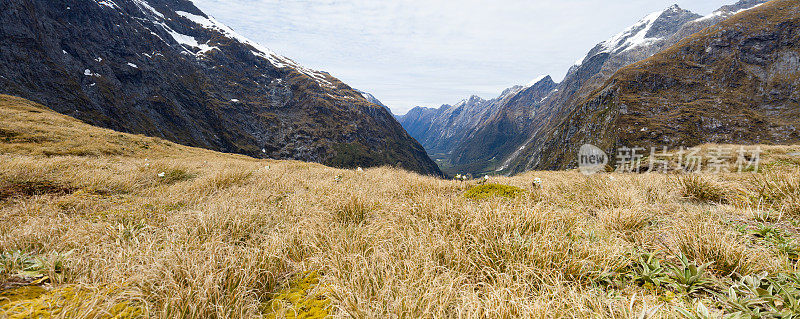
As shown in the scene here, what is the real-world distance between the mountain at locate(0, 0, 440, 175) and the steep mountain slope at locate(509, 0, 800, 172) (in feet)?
306

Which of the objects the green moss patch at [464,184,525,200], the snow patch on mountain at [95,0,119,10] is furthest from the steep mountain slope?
the snow patch on mountain at [95,0,119,10]

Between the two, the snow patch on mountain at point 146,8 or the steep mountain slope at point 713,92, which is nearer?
A: the steep mountain slope at point 713,92

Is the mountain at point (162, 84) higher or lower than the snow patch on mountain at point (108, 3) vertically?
lower

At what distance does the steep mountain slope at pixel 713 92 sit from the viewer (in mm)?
105250

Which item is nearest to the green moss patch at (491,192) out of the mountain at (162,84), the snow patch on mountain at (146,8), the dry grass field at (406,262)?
the dry grass field at (406,262)

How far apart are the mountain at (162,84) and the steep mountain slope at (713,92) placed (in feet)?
306

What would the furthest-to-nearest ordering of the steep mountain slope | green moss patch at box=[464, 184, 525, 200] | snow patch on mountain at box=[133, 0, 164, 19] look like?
snow patch on mountain at box=[133, 0, 164, 19] → the steep mountain slope → green moss patch at box=[464, 184, 525, 200]

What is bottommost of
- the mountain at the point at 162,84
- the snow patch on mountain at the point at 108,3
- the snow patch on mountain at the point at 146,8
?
the mountain at the point at 162,84

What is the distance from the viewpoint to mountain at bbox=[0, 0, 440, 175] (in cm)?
10006

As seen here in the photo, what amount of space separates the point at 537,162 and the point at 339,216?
209172 millimetres

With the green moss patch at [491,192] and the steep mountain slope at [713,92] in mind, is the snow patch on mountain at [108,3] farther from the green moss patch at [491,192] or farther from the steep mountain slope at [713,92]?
the steep mountain slope at [713,92]

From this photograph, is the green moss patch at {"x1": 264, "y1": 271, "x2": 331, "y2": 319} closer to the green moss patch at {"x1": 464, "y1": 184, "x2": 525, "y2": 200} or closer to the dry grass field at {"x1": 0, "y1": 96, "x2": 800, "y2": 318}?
the dry grass field at {"x1": 0, "y1": 96, "x2": 800, "y2": 318}

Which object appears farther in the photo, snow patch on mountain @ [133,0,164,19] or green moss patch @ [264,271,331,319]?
snow patch on mountain @ [133,0,164,19]

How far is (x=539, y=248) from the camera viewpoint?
8.25 feet
